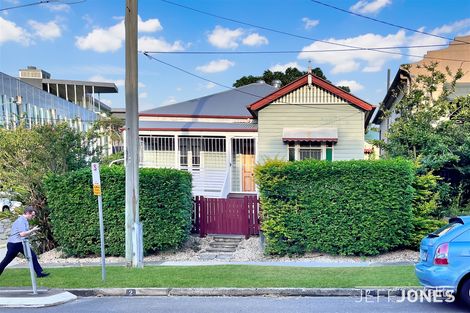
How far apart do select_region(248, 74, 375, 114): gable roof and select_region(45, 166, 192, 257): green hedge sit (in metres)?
6.78

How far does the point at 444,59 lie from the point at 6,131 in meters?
18.6

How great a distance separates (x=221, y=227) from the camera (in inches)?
468

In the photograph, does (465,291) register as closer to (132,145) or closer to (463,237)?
(463,237)

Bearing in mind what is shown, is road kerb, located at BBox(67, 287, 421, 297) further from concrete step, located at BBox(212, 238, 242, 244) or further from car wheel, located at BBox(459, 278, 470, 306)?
concrete step, located at BBox(212, 238, 242, 244)

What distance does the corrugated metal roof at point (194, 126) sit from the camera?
52.3 feet

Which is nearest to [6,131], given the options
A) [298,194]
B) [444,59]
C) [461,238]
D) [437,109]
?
[298,194]

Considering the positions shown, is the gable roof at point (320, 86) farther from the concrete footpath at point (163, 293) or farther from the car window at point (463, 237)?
the car window at point (463, 237)

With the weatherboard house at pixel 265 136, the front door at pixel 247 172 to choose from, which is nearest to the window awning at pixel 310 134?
the weatherboard house at pixel 265 136

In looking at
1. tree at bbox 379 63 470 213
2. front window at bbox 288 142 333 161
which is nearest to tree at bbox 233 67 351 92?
front window at bbox 288 142 333 161

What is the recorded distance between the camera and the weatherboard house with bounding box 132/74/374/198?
617 inches

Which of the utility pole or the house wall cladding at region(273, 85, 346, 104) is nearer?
the utility pole

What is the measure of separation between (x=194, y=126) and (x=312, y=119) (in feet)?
16.9

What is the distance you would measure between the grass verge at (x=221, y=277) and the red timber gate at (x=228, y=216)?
2972mm

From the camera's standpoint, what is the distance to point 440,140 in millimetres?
10984
